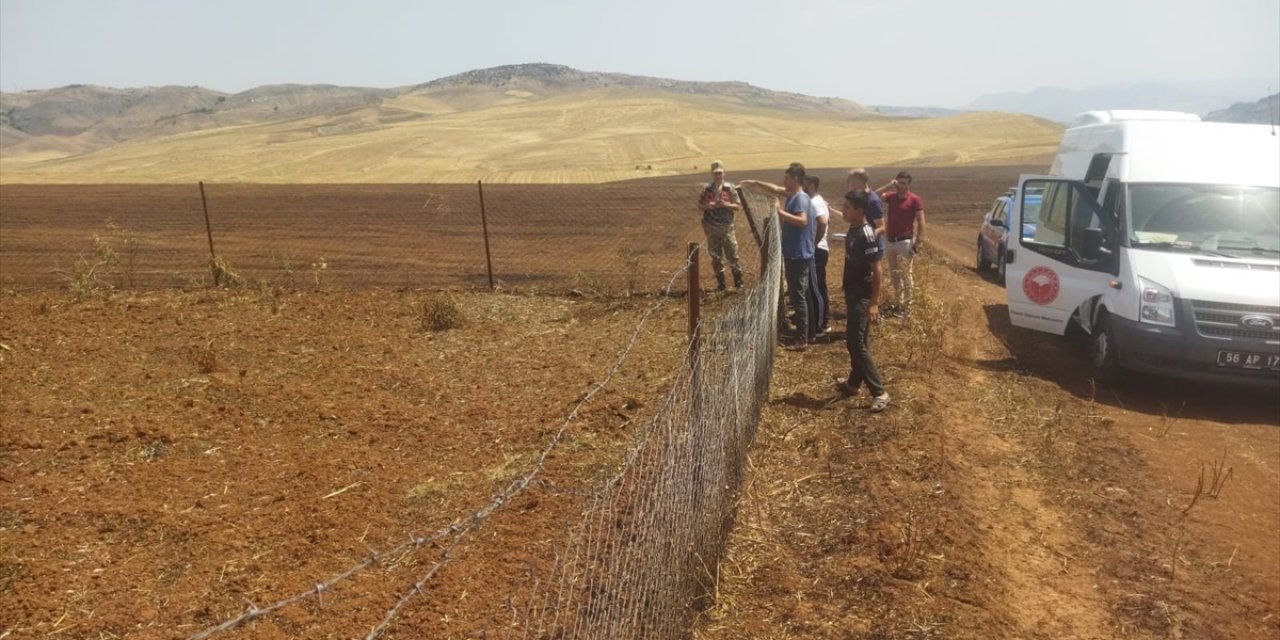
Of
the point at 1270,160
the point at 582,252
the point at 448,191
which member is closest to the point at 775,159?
the point at 448,191

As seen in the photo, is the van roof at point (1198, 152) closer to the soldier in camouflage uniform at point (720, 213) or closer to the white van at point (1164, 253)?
the white van at point (1164, 253)

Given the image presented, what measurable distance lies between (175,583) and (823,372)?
17.5 ft

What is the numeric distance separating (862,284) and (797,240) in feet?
5.12

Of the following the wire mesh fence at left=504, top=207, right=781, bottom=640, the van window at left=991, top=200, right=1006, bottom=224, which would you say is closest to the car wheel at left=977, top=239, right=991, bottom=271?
the van window at left=991, top=200, right=1006, bottom=224

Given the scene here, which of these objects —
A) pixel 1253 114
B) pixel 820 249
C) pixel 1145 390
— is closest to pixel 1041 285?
pixel 1145 390

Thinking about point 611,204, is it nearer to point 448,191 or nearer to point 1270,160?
point 448,191

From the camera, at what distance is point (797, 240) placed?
816 cm

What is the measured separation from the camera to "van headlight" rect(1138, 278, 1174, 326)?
7.16m

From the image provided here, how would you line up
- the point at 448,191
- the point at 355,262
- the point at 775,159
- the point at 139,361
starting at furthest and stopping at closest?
the point at 775,159 → the point at 448,191 → the point at 355,262 → the point at 139,361

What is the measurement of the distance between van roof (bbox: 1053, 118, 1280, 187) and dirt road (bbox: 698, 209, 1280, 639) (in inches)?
75.7

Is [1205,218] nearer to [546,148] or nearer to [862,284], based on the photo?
[862,284]

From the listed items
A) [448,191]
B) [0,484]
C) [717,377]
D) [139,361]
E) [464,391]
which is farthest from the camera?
[448,191]

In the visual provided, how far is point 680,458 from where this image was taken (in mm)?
3809

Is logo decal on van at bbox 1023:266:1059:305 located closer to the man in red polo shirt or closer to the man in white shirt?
the man in red polo shirt
